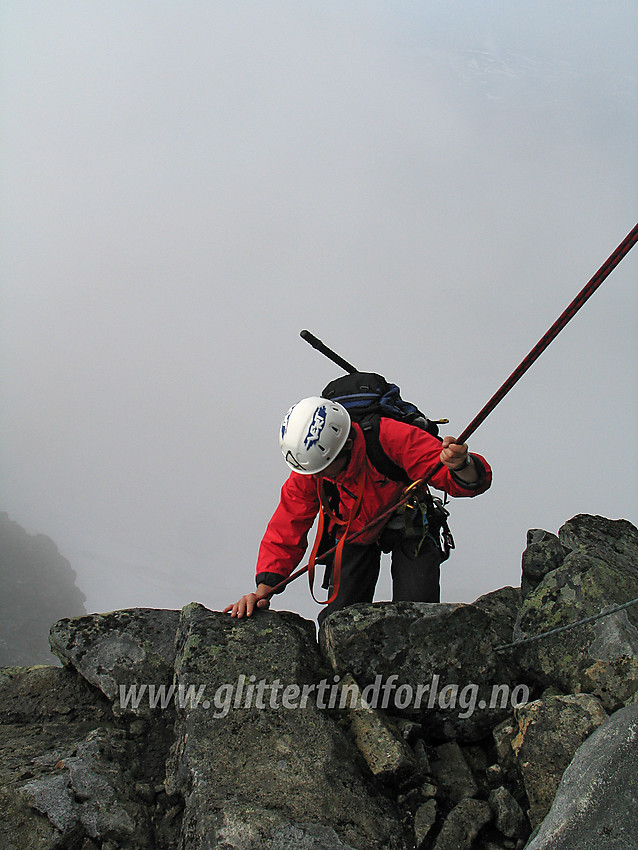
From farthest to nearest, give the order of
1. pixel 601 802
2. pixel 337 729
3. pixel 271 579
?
pixel 271 579 < pixel 337 729 < pixel 601 802

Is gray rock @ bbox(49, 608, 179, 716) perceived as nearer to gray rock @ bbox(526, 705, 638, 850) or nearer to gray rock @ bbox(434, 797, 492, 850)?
gray rock @ bbox(434, 797, 492, 850)

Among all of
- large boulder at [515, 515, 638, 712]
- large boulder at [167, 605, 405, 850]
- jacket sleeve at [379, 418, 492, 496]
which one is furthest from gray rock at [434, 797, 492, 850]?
jacket sleeve at [379, 418, 492, 496]

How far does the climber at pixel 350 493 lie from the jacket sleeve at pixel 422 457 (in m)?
0.01

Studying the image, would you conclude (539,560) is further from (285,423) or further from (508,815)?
(285,423)

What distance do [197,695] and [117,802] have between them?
0.99 metres

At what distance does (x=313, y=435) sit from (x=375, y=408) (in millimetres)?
1079

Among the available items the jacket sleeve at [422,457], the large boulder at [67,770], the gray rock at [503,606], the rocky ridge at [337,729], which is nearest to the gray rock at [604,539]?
the rocky ridge at [337,729]

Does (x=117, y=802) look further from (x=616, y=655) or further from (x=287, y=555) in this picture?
(x=616, y=655)

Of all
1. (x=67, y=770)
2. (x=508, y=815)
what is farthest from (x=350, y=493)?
(x=67, y=770)

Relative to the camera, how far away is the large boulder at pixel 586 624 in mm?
5410

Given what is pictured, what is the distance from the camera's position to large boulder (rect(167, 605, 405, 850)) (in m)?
4.22

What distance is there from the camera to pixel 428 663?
5711 mm

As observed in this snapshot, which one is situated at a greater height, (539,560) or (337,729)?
(539,560)

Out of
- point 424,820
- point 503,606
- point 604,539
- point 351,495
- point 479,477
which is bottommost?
point 424,820
